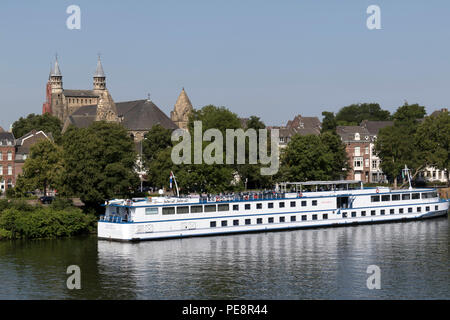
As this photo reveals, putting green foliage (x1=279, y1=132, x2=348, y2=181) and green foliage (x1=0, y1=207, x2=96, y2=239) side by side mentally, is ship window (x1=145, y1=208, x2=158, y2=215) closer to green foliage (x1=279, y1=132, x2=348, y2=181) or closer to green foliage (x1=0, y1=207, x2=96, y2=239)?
green foliage (x1=0, y1=207, x2=96, y2=239)

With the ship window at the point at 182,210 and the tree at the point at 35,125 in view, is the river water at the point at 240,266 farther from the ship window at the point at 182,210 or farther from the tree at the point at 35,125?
the tree at the point at 35,125

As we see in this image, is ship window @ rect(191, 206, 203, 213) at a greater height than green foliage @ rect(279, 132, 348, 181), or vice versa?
green foliage @ rect(279, 132, 348, 181)

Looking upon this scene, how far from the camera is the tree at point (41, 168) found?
290ft

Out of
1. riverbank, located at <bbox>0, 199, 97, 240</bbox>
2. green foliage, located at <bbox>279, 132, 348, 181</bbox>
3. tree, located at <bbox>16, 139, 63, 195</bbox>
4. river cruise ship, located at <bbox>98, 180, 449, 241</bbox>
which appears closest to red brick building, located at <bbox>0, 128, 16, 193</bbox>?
tree, located at <bbox>16, 139, 63, 195</bbox>

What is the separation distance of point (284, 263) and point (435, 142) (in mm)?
72755

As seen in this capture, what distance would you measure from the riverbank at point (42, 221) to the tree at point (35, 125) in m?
78.6

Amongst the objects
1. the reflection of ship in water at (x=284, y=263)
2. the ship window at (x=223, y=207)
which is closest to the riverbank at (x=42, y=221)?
the reflection of ship in water at (x=284, y=263)

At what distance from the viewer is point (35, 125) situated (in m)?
158

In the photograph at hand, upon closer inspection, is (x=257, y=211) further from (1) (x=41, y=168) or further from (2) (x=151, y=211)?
(1) (x=41, y=168)

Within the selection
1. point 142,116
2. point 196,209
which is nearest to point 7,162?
point 142,116

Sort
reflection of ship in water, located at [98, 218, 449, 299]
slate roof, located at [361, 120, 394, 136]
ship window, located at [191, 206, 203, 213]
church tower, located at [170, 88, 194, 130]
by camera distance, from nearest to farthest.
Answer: reflection of ship in water, located at [98, 218, 449, 299], ship window, located at [191, 206, 203, 213], slate roof, located at [361, 120, 394, 136], church tower, located at [170, 88, 194, 130]

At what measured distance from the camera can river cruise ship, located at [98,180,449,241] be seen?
226 ft
